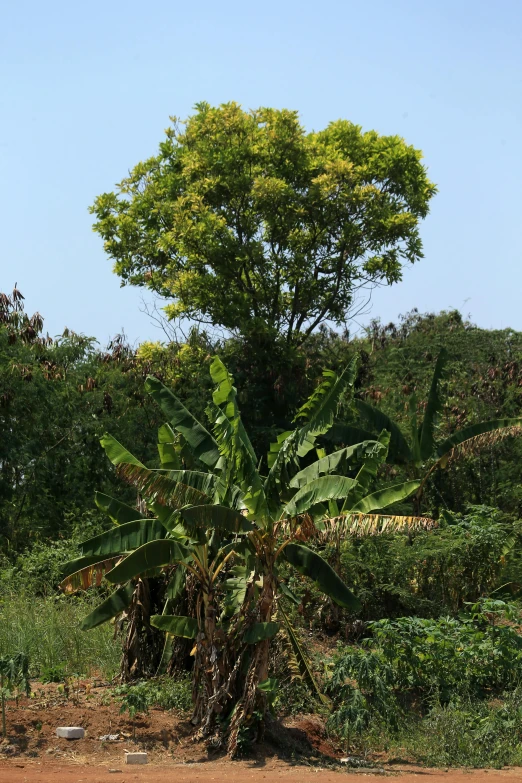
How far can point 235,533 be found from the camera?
10469 mm

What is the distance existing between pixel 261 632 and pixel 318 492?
Result: 1.60 metres

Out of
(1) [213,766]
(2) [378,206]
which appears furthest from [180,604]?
(2) [378,206]

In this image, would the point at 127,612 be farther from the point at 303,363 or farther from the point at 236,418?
the point at 303,363

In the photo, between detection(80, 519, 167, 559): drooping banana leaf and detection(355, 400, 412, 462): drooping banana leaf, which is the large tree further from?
detection(80, 519, 167, 559): drooping banana leaf

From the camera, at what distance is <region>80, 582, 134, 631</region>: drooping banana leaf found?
35.2ft

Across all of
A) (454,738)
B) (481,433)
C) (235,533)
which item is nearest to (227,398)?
(235,533)

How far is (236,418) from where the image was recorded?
10.2 m

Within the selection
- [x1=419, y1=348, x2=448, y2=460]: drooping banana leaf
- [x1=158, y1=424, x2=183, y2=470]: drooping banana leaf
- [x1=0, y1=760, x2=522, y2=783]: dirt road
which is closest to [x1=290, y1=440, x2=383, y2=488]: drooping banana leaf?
[x1=158, y1=424, x2=183, y2=470]: drooping banana leaf

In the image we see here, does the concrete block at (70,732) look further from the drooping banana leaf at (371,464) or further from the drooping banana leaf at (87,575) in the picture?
the drooping banana leaf at (371,464)

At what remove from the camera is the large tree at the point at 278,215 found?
21.3m

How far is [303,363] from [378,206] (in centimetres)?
395

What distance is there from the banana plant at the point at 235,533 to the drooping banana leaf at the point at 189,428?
444mm

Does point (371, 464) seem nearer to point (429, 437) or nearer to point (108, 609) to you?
point (108, 609)

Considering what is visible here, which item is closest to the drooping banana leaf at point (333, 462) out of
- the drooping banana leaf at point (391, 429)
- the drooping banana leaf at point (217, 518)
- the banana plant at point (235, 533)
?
the banana plant at point (235, 533)
